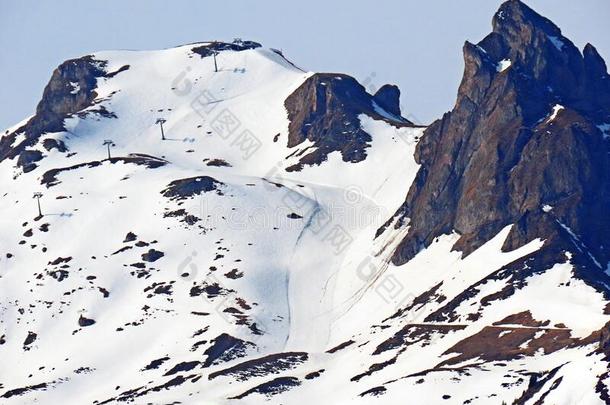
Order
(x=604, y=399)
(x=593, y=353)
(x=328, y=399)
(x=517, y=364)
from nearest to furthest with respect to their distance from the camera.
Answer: (x=604, y=399)
(x=593, y=353)
(x=517, y=364)
(x=328, y=399)

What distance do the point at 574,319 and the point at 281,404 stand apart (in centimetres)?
3910

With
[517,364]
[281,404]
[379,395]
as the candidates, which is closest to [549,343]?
[517,364]

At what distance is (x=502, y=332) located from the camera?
196 meters

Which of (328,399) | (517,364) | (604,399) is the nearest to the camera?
(604,399)

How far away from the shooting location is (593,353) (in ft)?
551

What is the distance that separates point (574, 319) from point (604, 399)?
36.0m

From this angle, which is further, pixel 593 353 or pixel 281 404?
pixel 281 404

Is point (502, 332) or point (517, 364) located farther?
point (502, 332)

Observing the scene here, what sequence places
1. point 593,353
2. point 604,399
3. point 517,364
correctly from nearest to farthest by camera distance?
point 604,399, point 593,353, point 517,364

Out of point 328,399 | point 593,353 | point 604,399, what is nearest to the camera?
point 604,399

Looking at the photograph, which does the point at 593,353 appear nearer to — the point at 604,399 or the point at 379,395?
the point at 604,399

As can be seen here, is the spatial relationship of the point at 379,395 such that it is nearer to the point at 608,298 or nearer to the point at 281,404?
the point at 281,404

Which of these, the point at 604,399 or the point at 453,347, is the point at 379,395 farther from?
the point at 604,399

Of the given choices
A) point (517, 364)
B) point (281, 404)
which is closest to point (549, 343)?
point (517, 364)
